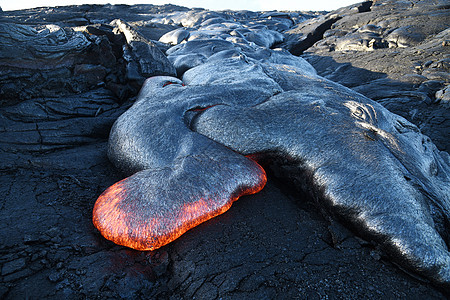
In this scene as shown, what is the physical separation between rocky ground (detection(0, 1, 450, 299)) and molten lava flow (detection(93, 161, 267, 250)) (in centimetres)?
11

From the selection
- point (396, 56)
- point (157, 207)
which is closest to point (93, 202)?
point (157, 207)

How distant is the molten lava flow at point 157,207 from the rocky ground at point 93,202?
0.11 meters

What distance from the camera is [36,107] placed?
129 inches

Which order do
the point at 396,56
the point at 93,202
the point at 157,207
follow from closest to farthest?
the point at 157,207, the point at 93,202, the point at 396,56

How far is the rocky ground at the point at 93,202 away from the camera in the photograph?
5.23 feet

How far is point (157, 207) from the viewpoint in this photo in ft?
6.10

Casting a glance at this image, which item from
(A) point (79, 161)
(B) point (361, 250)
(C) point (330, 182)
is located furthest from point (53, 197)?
(B) point (361, 250)

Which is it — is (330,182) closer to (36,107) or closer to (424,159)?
(424,159)

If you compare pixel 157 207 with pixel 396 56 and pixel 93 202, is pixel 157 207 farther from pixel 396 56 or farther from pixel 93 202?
pixel 396 56

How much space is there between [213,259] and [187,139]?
114cm

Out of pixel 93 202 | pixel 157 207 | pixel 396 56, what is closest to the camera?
pixel 157 207

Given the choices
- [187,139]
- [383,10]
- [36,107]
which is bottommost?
[187,139]

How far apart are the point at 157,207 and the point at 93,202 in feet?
2.68

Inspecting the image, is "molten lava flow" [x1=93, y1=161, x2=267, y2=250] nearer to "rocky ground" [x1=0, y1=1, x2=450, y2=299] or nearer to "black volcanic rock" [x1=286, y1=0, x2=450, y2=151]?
"rocky ground" [x1=0, y1=1, x2=450, y2=299]
